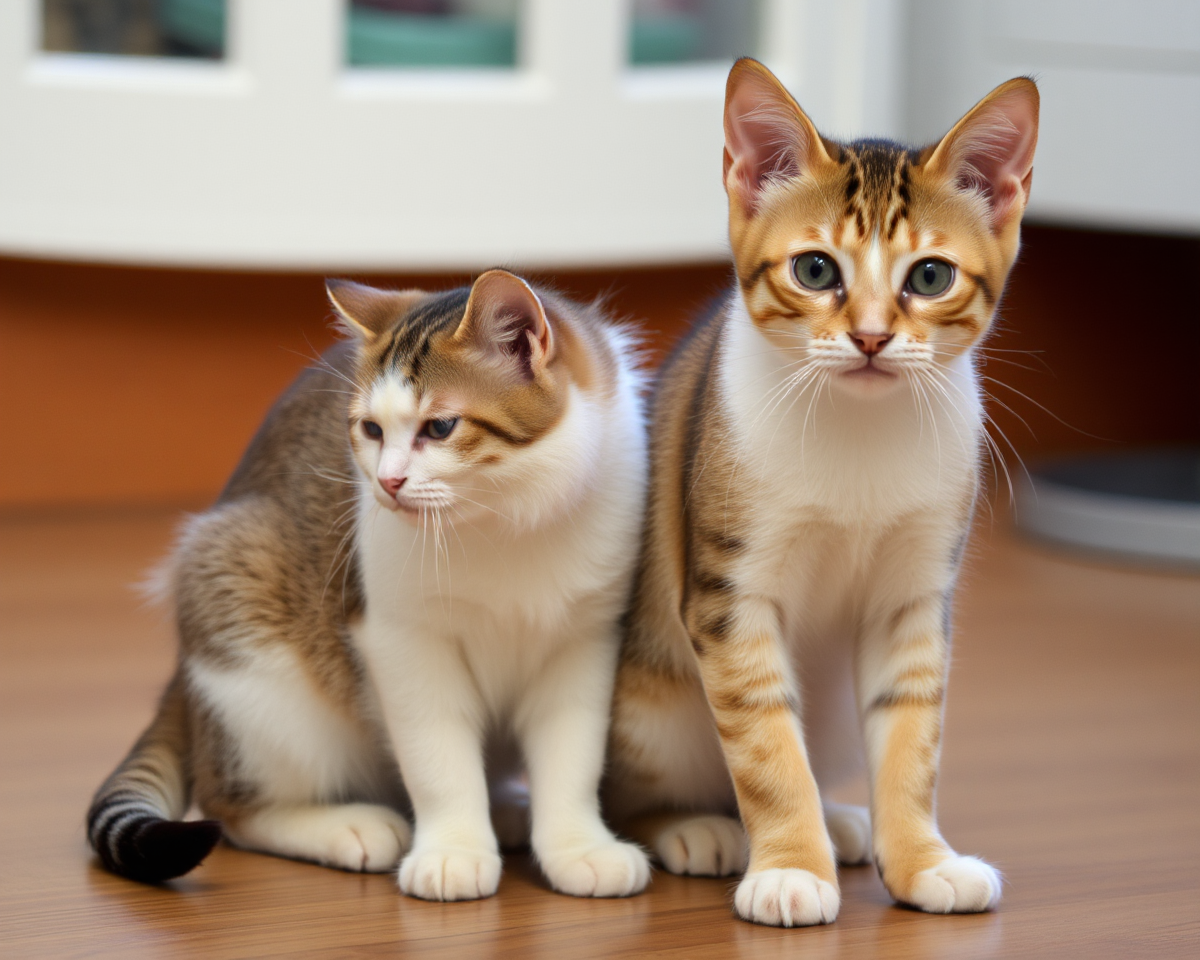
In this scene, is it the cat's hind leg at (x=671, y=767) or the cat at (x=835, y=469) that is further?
the cat's hind leg at (x=671, y=767)

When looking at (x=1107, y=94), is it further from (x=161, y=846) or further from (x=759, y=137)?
(x=161, y=846)

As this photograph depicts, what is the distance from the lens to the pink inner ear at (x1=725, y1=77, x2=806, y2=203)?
1224 mm

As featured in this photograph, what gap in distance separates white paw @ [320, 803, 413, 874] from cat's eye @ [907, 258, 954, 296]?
65 cm

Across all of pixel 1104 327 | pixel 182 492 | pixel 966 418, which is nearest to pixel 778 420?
pixel 966 418

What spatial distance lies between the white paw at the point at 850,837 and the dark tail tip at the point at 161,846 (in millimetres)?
547

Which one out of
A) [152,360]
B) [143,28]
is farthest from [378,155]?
[152,360]

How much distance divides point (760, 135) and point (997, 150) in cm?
19

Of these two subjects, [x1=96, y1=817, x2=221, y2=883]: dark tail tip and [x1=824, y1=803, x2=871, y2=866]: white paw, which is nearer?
[x1=96, y1=817, x2=221, y2=883]: dark tail tip

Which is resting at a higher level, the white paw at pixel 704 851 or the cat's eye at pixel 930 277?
the cat's eye at pixel 930 277

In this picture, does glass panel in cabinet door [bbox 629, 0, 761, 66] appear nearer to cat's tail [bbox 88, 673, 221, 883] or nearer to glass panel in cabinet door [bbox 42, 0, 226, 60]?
glass panel in cabinet door [bbox 42, 0, 226, 60]

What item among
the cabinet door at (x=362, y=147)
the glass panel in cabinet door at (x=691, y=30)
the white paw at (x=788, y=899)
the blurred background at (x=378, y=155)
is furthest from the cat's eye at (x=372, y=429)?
the glass panel in cabinet door at (x=691, y=30)

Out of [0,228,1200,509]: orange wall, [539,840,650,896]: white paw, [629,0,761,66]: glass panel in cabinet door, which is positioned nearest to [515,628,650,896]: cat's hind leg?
[539,840,650,896]: white paw

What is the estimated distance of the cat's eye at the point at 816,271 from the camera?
1169 millimetres

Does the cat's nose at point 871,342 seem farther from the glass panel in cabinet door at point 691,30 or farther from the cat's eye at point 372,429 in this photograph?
the glass panel in cabinet door at point 691,30
